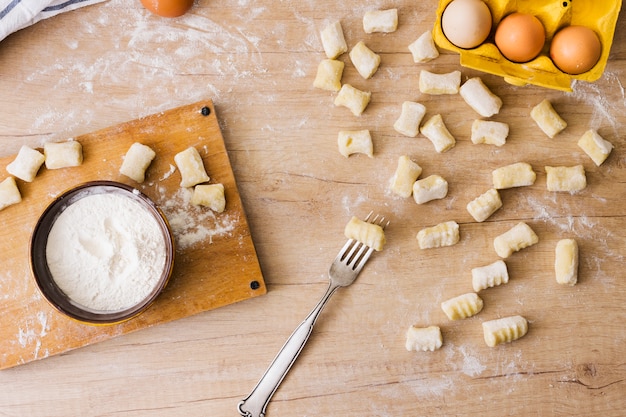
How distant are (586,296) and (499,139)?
0.43 meters

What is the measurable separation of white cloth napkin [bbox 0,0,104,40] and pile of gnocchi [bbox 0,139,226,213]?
0.29 m

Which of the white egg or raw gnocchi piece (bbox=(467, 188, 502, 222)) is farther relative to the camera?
raw gnocchi piece (bbox=(467, 188, 502, 222))

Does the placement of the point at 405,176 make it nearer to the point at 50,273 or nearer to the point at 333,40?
the point at 333,40

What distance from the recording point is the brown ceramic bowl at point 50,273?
1.22 m

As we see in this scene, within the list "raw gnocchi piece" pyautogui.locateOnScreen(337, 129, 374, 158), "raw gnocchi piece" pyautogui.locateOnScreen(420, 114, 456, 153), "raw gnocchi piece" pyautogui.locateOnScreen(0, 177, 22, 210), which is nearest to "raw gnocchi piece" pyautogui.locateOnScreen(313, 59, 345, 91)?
"raw gnocchi piece" pyautogui.locateOnScreen(337, 129, 374, 158)

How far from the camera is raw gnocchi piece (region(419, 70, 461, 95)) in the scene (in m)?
1.39

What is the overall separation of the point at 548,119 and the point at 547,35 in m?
0.19

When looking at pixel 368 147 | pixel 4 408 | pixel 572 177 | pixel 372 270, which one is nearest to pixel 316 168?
pixel 368 147

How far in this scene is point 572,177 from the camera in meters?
1.39

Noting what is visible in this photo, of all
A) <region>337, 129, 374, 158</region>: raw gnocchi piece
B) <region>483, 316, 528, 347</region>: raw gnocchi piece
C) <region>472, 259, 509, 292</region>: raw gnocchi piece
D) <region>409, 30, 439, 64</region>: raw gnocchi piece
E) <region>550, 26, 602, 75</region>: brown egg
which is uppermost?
<region>550, 26, 602, 75</region>: brown egg

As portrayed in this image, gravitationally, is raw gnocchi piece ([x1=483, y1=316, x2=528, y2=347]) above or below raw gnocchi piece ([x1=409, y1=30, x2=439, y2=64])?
below

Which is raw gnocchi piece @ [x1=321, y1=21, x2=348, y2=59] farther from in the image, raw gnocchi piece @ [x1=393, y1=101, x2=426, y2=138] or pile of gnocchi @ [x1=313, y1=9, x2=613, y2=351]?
raw gnocchi piece @ [x1=393, y1=101, x2=426, y2=138]

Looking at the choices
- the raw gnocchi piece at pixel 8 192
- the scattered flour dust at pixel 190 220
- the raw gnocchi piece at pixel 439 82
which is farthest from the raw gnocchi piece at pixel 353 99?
the raw gnocchi piece at pixel 8 192

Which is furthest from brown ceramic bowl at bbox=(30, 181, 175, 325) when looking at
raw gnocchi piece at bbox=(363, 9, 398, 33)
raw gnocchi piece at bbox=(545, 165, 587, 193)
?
raw gnocchi piece at bbox=(545, 165, 587, 193)
